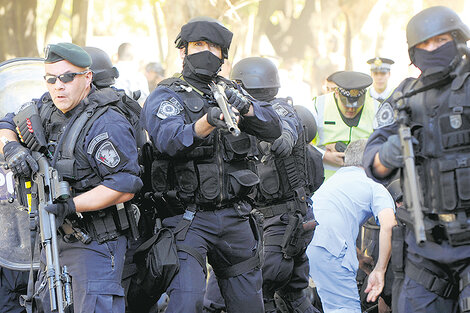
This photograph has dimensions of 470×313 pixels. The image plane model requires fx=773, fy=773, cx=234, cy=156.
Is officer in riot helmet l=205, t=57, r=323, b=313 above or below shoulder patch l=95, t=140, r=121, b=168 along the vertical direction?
below

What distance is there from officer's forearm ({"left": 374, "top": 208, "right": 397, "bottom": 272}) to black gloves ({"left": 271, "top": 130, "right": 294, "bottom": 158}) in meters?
0.84

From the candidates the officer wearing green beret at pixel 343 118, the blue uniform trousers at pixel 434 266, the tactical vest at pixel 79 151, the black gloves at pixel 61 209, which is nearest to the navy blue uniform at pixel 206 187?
the tactical vest at pixel 79 151

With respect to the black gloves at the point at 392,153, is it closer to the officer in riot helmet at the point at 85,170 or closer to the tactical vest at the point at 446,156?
the tactical vest at the point at 446,156

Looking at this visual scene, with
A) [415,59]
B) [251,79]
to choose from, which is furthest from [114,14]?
[415,59]

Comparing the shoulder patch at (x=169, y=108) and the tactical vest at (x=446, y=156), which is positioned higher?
the shoulder patch at (x=169, y=108)

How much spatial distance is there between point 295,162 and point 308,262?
34.2 inches

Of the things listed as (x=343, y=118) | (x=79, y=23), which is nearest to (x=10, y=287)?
(x=343, y=118)

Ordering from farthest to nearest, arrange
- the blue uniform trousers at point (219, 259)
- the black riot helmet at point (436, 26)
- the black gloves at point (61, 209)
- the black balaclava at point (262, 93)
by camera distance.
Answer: the black balaclava at point (262, 93), the blue uniform trousers at point (219, 259), the black gloves at point (61, 209), the black riot helmet at point (436, 26)

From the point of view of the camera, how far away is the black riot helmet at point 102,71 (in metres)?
5.64

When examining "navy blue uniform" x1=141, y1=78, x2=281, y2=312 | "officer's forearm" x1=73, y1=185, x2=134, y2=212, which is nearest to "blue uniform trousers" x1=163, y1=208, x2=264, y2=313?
"navy blue uniform" x1=141, y1=78, x2=281, y2=312

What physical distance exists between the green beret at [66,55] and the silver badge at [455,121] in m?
2.30

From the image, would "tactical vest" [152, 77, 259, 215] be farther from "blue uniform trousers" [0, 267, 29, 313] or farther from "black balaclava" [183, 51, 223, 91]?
"blue uniform trousers" [0, 267, 29, 313]

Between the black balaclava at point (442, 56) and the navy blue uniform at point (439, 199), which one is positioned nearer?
the navy blue uniform at point (439, 199)

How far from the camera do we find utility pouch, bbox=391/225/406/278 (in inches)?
173
